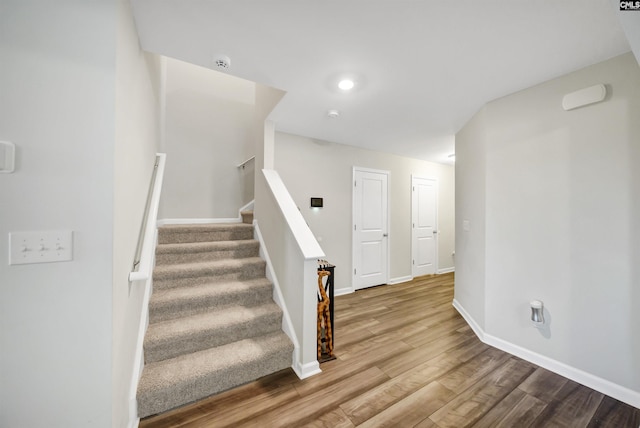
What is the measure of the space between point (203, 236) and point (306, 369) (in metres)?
1.87

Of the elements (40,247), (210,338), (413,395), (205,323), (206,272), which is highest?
(40,247)

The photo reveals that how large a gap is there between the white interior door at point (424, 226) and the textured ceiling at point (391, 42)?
2.50 metres

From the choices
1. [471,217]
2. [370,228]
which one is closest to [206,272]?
[370,228]

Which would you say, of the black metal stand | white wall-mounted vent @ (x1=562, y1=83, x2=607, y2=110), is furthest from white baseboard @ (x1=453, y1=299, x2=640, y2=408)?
white wall-mounted vent @ (x1=562, y1=83, x2=607, y2=110)

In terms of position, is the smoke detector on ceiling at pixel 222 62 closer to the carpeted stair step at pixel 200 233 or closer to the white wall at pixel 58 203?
the white wall at pixel 58 203

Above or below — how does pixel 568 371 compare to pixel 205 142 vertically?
below

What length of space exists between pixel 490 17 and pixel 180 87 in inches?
148

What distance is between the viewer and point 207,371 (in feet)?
5.30

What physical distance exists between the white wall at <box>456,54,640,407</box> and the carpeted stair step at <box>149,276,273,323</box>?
236cm

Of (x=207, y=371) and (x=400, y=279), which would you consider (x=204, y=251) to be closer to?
(x=207, y=371)

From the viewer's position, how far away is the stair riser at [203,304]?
6.26 feet

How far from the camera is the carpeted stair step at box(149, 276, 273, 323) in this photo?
1.92 metres

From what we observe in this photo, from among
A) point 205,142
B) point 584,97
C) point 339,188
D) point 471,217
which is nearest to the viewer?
point 584,97

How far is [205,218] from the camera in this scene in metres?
3.62
